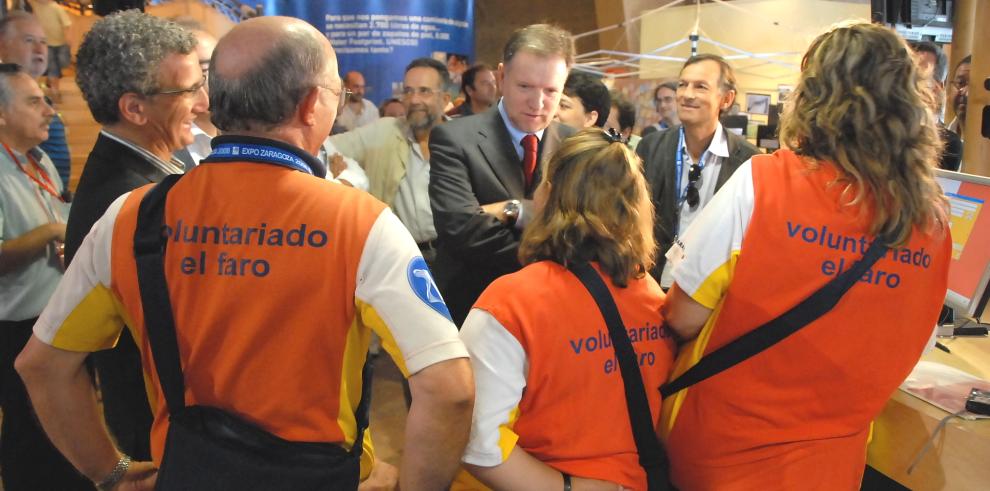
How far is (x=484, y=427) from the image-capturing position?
55.6 inches

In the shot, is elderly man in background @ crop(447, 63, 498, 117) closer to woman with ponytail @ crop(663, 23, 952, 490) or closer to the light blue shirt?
the light blue shirt

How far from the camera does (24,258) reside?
2518 millimetres

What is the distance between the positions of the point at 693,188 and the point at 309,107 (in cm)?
201

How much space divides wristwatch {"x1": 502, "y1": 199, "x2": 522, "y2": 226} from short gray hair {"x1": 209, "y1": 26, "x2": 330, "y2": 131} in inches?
Result: 39.9

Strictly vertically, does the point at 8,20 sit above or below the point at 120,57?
above

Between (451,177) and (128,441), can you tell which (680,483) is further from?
(128,441)

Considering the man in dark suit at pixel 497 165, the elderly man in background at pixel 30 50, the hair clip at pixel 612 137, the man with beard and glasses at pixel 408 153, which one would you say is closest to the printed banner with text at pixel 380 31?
the man with beard and glasses at pixel 408 153

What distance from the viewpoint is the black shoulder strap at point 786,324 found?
1.44 m

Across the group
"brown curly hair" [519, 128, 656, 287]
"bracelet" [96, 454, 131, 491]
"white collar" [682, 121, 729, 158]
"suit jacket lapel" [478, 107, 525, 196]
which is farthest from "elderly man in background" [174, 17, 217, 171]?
"white collar" [682, 121, 729, 158]

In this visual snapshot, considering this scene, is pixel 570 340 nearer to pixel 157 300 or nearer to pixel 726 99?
pixel 157 300

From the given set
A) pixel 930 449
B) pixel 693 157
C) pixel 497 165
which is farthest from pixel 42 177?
pixel 930 449

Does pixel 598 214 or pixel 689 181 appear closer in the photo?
pixel 598 214

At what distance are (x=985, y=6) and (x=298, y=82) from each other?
9.19ft

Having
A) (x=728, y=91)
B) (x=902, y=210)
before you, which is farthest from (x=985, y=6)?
(x=902, y=210)
